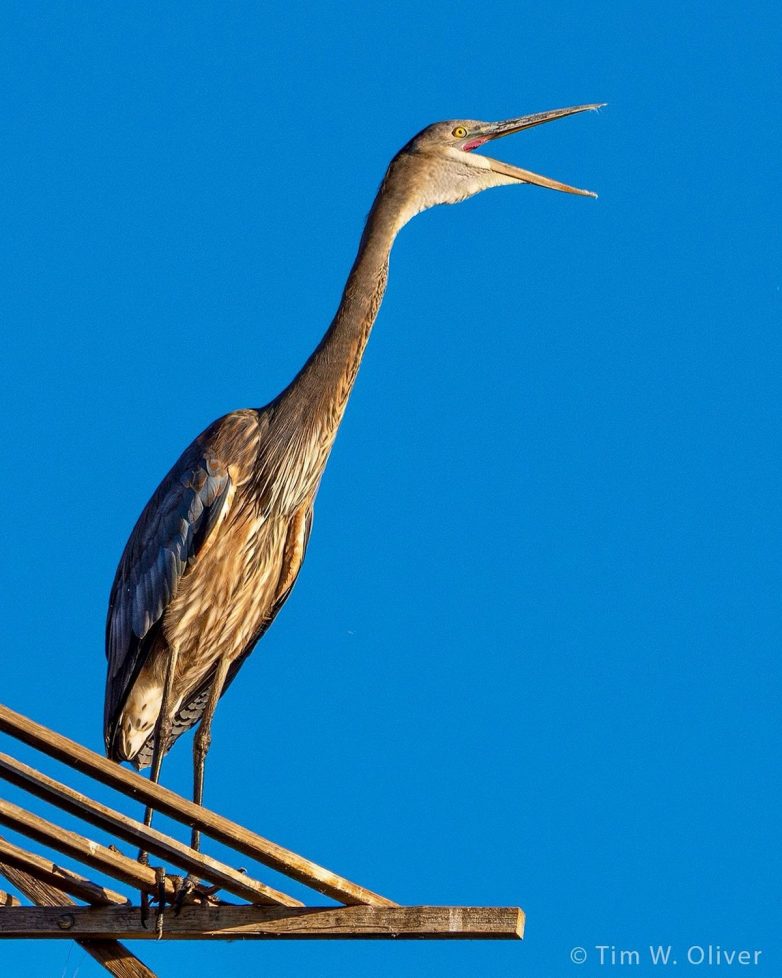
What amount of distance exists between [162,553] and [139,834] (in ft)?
9.53

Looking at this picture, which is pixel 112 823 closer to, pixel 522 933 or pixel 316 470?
pixel 522 933

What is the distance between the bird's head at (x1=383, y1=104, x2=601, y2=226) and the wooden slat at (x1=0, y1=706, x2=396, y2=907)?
3950 millimetres

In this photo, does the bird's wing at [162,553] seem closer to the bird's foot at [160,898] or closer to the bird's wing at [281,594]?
the bird's wing at [281,594]

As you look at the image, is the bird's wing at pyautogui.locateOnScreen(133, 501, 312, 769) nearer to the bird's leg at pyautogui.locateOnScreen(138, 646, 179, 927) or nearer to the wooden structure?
the bird's leg at pyautogui.locateOnScreen(138, 646, 179, 927)

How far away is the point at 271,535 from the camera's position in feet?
26.5

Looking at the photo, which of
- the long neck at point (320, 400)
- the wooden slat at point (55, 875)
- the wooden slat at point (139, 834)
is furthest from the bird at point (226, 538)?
the wooden slat at point (139, 834)

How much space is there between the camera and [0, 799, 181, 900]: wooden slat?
511cm

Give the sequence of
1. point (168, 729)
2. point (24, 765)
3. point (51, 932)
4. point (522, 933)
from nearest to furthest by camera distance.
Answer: point (24, 765), point (522, 933), point (51, 932), point (168, 729)

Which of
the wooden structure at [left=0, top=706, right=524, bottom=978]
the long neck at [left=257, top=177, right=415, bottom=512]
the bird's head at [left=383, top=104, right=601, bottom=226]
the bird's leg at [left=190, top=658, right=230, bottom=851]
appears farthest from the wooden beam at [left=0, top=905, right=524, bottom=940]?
the bird's head at [left=383, top=104, right=601, bottom=226]

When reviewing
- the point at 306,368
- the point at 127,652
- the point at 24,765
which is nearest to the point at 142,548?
the point at 127,652

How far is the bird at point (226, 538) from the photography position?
7.91m

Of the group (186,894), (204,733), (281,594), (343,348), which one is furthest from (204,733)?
(186,894)

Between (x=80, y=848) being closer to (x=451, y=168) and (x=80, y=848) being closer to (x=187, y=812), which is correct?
(x=187, y=812)

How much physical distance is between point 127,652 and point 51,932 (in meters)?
2.46
